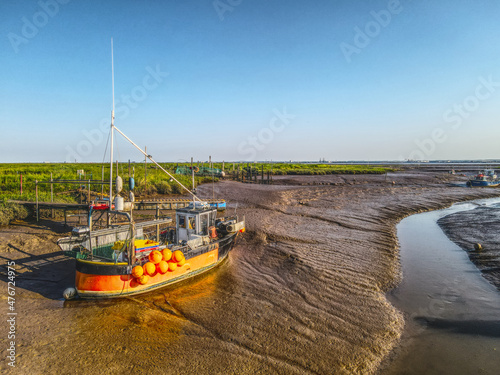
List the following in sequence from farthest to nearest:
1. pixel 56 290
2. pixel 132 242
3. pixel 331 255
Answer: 1. pixel 331 255
2. pixel 56 290
3. pixel 132 242

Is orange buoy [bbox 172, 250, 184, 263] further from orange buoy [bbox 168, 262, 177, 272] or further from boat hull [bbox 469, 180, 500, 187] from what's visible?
boat hull [bbox 469, 180, 500, 187]

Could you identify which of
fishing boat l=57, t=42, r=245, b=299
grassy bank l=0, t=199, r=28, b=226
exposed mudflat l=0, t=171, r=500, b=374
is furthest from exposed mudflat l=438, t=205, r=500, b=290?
grassy bank l=0, t=199, r=28, b=226

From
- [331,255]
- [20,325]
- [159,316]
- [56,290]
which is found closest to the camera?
[20,325]

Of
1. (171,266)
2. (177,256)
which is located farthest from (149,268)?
(177,256)

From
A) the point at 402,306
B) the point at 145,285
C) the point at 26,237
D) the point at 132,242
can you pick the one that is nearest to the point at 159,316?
the point at 145,285

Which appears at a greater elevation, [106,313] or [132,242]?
[132,242]

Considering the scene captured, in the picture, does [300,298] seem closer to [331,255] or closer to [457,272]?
[331,255]

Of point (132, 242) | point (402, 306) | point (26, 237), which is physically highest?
point (132, 242)
